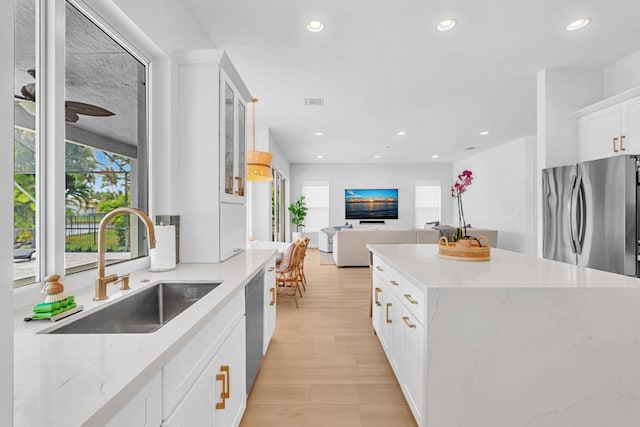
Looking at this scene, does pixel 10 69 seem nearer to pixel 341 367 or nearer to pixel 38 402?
pixel 38 402

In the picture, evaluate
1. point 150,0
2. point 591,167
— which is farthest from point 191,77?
point 591,167

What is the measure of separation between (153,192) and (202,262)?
572 mm

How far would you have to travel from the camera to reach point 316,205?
416 inches

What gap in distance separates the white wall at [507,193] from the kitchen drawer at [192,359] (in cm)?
745

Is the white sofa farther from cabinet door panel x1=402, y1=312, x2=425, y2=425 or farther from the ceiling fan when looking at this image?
the ceiling fan

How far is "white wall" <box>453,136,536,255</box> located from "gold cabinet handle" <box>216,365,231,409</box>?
7.42 meters

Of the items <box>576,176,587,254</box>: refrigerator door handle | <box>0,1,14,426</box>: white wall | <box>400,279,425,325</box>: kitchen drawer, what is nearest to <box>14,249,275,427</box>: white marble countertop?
<box>0,1,14,426</box>: white wall

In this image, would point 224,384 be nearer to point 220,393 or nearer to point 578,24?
point 220,393

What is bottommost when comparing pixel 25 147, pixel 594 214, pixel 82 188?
pixel 594 214

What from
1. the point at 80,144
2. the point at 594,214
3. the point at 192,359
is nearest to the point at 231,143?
the point at 80,144

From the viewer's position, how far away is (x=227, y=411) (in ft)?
4.58

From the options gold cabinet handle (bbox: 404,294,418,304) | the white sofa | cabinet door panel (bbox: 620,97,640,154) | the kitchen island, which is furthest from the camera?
the white sofa

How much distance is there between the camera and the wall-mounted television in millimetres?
10555

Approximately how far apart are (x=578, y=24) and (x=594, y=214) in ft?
5.63
